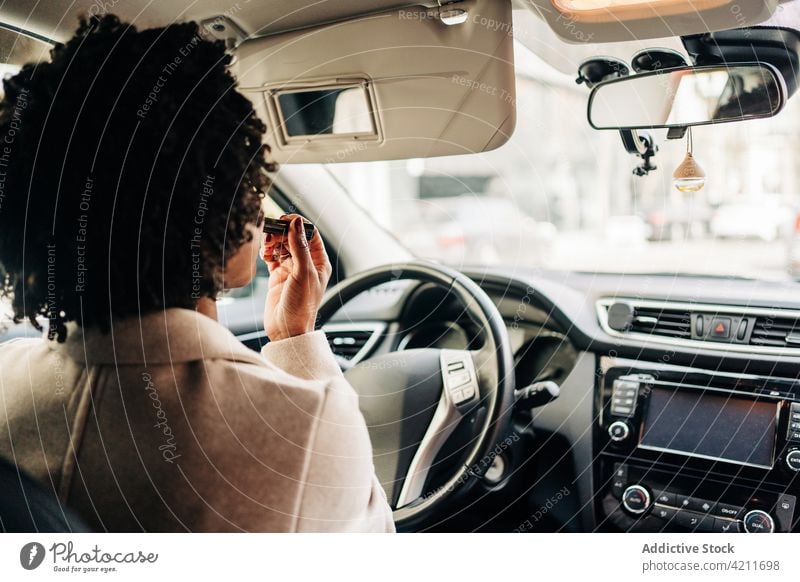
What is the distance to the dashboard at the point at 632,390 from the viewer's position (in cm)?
101

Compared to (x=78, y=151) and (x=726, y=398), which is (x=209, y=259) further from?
(x=726, y=398)

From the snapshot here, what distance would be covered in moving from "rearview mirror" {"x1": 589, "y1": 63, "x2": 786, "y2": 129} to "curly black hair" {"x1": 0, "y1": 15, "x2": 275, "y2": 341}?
1.98ft

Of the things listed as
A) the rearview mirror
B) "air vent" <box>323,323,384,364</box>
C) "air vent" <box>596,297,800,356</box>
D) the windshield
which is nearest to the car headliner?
the windshield

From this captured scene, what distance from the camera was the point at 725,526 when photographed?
1.00 m

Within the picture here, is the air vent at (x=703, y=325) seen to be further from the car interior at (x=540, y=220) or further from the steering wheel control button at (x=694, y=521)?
the steering wheel control button at (x=694, y=521)

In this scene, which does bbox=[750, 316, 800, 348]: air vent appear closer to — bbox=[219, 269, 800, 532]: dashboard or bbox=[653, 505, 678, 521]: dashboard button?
bbox=[219, 269, 800, 532]: dashboard

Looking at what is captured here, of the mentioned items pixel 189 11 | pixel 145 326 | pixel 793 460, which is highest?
pixel 189 11

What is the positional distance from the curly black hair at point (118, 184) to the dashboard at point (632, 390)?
39 cm

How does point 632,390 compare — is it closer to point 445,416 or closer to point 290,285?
point 445,416

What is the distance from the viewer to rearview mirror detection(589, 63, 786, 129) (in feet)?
3.17

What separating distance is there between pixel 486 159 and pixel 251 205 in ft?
1.40

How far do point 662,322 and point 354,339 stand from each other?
54 centimetres

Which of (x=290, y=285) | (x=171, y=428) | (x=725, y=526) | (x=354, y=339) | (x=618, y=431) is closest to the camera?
(x=171, y=428)

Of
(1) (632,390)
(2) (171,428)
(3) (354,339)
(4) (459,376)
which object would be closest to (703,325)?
(1) (632,390)
